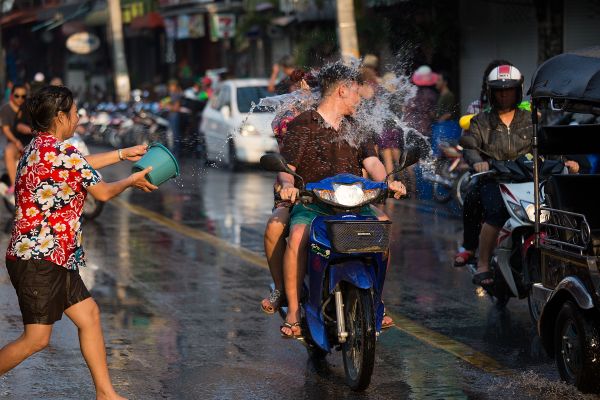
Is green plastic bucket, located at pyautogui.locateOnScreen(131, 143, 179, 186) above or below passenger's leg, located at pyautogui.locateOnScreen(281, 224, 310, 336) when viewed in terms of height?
above

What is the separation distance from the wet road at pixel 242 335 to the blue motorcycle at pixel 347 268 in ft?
0.82

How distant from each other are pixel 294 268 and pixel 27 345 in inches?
67.8

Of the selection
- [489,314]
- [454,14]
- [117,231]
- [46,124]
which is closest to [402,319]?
[489,314]

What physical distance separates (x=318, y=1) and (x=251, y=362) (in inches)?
919

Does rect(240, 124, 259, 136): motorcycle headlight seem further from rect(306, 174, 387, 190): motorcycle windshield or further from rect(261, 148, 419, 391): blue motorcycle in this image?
rect(306, 174, 387, 190): motorcycle windshield

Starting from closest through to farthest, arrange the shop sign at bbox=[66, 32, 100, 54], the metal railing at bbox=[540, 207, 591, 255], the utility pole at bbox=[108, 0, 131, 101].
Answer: the metal railing at bbox=[540, 207, 591, 255], the utility pole at bbox=[108, 0, 131, 101], the shop sign at bbox=[66, 32, 100, 54]

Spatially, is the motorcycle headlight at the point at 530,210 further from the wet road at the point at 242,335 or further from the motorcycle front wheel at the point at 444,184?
the motorcycle front wheel at the point at 444,184

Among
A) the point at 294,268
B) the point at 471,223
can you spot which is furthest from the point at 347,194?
the point at 471,223

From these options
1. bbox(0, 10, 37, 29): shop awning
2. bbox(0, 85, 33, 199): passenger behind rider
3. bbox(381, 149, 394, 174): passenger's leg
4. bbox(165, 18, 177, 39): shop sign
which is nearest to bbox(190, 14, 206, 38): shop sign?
bbox(165, 18, 177, 39): shop sign

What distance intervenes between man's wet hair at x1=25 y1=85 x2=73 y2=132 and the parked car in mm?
16226

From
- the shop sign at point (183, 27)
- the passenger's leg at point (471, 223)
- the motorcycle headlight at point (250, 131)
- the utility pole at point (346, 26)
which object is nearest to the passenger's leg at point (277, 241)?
the passenger's leg at point (471, 223)

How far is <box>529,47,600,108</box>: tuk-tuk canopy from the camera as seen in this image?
657cm

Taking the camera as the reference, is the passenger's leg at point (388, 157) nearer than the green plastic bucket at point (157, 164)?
No

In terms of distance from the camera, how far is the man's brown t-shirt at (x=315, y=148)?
24.9 feet
